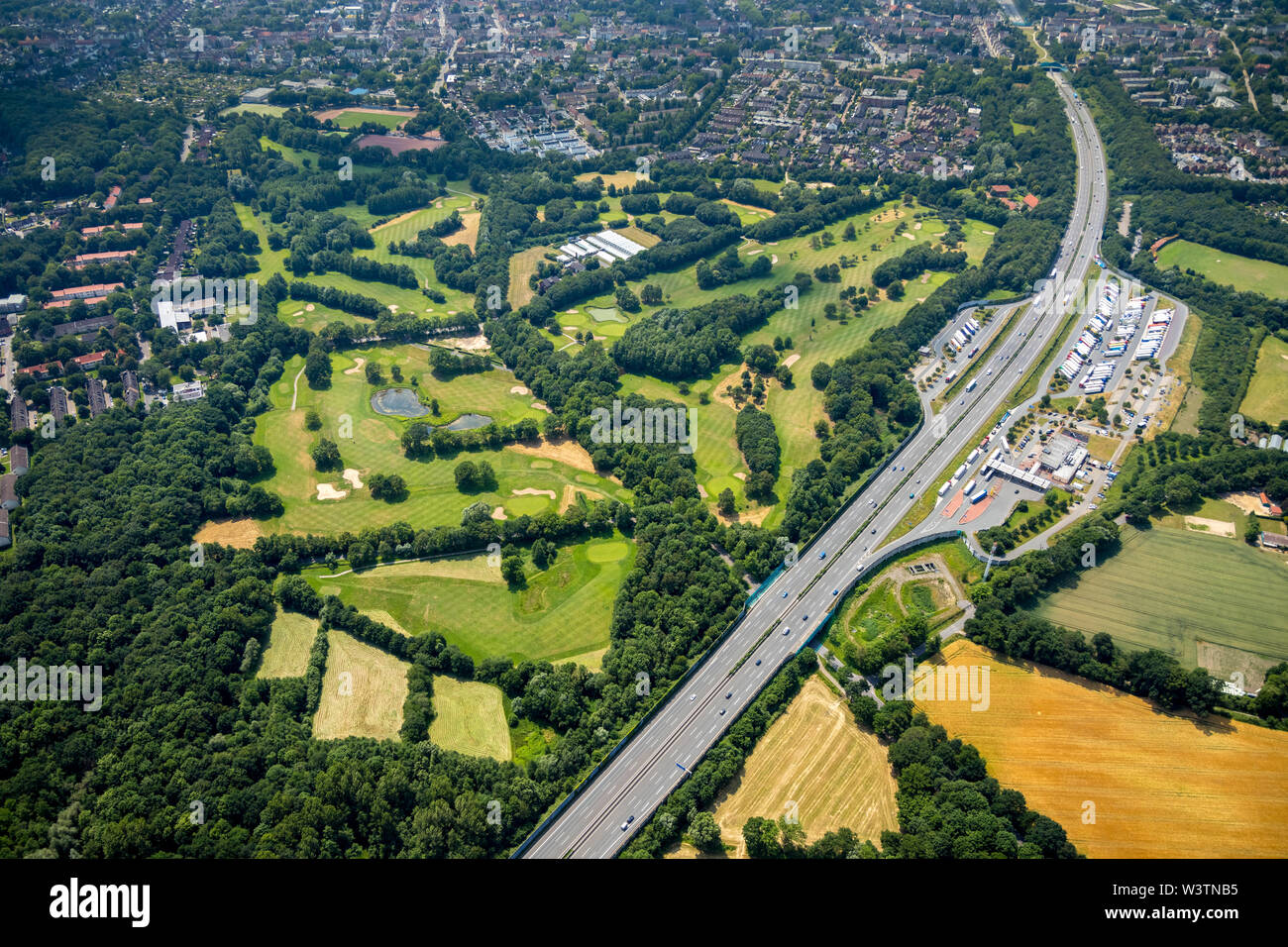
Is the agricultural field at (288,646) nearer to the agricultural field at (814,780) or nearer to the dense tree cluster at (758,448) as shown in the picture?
the agricultural field at (814,780)

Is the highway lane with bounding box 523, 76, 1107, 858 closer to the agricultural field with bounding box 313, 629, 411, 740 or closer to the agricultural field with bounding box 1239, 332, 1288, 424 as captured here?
the agricultural field with bounding box 313, 629, 411, 740

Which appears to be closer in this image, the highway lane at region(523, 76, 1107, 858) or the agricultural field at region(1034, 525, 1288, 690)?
the highway lane at region(523, 76, 1107, 858)

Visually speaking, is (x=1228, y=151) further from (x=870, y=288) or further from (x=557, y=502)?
(x=557, y=502)

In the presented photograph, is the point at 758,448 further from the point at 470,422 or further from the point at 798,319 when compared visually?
the point at 470,422

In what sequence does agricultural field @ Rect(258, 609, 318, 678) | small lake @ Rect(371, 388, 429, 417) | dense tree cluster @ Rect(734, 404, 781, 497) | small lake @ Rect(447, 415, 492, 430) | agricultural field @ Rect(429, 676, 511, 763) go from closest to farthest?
agricultural field @ Rect(429, 676, 511, 763)
agricultural field @ Rect(258, 609, 318, 678)
dense tree cluster @ Rect(734, 404, 781, 497)
small lake @ Rect(447, 415, 492, 430)
small lake @ Rect(371, 388, 429, 417)

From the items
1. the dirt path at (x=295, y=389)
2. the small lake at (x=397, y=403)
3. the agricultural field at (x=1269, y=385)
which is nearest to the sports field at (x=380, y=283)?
the dirt path at (x=295, y=389)

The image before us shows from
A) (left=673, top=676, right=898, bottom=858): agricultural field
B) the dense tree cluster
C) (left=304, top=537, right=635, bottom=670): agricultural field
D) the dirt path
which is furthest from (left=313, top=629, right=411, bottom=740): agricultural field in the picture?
the dirt path
